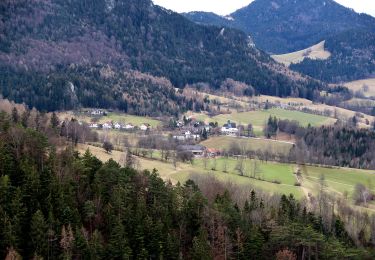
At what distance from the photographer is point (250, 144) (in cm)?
15462

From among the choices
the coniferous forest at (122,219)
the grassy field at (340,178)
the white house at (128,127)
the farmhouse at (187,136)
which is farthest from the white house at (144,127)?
the coniferous forest at (122,219)

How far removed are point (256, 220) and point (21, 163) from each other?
3217 centimetres

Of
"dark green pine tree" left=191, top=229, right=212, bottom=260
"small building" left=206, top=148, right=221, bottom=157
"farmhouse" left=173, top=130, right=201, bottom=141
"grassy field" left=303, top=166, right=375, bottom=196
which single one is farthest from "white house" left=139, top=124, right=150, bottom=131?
"dark green pine tree" left=191, top=229, right=212, bottom=260

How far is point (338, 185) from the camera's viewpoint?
114 metres

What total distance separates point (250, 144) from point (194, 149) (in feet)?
72.6

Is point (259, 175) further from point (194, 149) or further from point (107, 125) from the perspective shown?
point (107, 125)

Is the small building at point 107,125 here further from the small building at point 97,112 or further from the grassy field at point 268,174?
the grassy field at point 268,174

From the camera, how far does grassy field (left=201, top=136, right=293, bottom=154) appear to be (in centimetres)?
14738

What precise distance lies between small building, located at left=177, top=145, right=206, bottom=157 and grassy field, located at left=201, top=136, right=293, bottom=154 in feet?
28.1

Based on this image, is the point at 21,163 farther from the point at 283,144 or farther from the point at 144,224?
the point at 283,144

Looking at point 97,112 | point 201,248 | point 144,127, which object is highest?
point 97,112

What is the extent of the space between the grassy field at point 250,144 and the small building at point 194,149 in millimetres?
8578

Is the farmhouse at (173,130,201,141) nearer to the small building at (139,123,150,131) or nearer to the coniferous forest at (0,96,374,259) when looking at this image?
the small building at (139,123,150,131)

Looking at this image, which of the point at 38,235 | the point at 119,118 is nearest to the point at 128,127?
the point at 119,118
